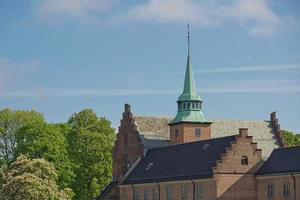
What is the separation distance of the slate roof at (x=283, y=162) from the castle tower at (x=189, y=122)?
56.6 ft

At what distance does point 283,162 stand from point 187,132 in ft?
70.1

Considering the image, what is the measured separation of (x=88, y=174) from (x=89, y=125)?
7.66 metres

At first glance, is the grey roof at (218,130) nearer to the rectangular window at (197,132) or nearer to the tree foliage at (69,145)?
the rectangular window at (197,132)

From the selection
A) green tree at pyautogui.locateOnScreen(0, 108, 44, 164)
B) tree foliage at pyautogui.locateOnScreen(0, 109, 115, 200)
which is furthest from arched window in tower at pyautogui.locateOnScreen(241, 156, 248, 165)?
green tree at pyautogui.locateOnScreen(0, 108, 44, 164)

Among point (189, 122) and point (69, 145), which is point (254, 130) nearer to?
point (189, 122)

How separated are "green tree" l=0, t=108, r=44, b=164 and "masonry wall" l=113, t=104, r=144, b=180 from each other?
58.9ft

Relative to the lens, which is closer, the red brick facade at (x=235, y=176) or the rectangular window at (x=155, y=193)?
the red brick facade at (x=235, y=176)

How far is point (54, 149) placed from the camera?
365 feet

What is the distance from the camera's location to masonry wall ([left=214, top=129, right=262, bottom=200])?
84.2 metres

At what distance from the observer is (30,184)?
79.8 m

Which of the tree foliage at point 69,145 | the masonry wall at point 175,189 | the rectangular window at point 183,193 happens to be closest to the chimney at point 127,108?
the masonry wall at point 175,189

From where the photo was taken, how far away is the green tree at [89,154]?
385ft

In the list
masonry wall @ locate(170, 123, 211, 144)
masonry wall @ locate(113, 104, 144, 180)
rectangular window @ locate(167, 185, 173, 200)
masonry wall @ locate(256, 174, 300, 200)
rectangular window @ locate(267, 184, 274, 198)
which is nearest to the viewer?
masonry wall @ locate(256, 174, 300, 200)

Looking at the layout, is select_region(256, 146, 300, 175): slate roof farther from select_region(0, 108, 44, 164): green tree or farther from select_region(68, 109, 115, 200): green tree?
select_region(0, 108, 44, 164): green tree
